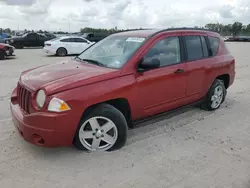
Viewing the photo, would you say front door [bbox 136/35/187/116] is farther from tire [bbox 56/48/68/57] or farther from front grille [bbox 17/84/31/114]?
tire [bbox 56/48/68/57]

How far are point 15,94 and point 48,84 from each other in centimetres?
103

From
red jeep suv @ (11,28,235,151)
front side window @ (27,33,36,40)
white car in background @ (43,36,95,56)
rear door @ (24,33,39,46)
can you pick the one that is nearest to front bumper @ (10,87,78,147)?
red jeep suv @ (11,28,235,151)

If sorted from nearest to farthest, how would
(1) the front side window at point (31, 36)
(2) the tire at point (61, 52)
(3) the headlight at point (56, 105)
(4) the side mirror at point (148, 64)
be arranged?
(3) the headlight at point (56, 105) < (4) the side mirror at point (148, 64) < (2) the tire at point (61, 52) < (1) the front side window at point (31, 36)

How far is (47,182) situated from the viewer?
294 cm

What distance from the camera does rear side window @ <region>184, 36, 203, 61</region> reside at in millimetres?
4645

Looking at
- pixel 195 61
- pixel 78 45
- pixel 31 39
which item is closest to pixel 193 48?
pixel 195 61

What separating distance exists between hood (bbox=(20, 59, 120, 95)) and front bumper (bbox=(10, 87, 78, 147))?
0.32 metres

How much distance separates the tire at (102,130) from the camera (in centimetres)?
343

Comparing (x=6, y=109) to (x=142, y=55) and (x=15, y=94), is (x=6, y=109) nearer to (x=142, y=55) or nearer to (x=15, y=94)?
(x=15, y=94)

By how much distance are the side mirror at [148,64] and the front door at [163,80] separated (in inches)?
3.1

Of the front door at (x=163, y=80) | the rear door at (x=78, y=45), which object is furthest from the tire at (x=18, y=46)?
the front door at (x=163, y=80)

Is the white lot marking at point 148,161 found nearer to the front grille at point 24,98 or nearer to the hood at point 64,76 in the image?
the front grille at point 24,98

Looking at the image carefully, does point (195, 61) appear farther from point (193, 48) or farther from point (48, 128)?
point (48, 128)

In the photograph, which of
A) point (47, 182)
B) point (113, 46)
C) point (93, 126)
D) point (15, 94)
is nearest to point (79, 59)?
point (113, 46)
